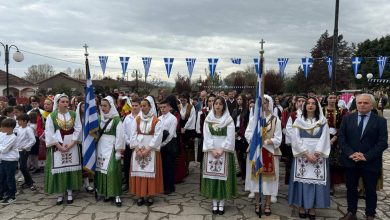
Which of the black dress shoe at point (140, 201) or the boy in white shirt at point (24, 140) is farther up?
the boy in white shirt at point (24, 140)

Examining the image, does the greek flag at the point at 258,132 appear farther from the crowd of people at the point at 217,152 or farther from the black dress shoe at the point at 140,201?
the black dress shoe at the point at 140,201

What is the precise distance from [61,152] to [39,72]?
68138 mm

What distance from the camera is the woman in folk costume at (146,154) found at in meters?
5.44

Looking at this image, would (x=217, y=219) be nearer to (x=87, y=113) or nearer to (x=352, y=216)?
(x=352, y=216)

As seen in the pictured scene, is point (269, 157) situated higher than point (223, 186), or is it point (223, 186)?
point (269, 157)

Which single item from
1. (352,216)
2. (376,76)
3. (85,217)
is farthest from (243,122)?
(376,76)

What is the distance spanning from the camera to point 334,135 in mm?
5828

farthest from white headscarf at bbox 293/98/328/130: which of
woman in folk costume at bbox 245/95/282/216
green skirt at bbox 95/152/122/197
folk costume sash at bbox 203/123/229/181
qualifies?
green skirt at bbox 95/152/122/197

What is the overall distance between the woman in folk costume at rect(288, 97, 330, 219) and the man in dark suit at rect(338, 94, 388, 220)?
0.94 feet

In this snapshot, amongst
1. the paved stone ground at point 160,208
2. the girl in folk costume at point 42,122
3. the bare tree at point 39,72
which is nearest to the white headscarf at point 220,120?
the paved stone ground at point 160,208

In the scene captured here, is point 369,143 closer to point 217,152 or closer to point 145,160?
point 217,152

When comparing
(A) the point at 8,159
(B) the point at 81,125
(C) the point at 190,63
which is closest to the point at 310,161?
(B) the point at 81,125

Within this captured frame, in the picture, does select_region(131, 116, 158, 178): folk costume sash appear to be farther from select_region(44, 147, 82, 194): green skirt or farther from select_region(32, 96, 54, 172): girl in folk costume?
select_region(32, 96, 54, 172): girl in folk costume

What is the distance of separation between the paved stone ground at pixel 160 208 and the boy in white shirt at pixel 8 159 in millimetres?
235
